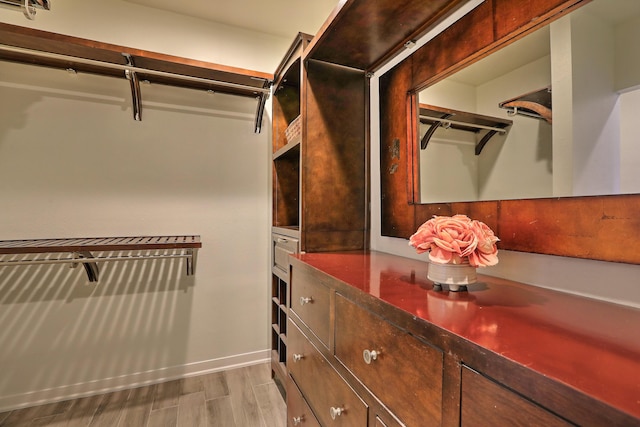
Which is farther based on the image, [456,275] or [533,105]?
[533,105]

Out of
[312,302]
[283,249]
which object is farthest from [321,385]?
[283,249]

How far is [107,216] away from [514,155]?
2.23 meters

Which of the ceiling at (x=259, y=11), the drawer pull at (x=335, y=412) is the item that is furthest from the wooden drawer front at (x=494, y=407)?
the ceiling at (x=259, y=11)

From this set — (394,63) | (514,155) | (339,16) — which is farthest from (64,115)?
(514,155)

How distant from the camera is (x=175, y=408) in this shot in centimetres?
174

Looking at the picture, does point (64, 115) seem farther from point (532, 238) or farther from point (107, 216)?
point (532, 238)

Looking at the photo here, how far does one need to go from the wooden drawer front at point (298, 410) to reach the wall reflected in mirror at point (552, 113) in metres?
0.99

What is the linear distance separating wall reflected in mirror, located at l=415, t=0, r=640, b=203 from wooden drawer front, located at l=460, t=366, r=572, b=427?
1.89 ft

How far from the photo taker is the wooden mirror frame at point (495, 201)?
691 mm

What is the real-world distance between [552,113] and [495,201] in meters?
0.29

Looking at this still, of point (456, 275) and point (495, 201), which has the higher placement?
point (495, 201)

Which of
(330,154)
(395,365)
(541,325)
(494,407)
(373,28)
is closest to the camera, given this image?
(494,407)

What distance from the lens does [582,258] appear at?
737 millimetres

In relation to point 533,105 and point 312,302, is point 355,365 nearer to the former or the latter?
point 312,302
